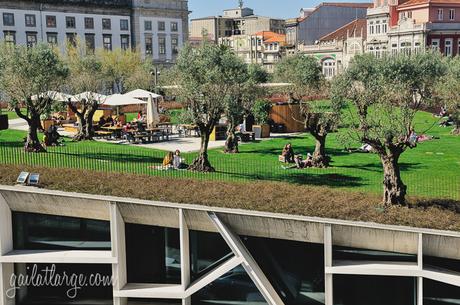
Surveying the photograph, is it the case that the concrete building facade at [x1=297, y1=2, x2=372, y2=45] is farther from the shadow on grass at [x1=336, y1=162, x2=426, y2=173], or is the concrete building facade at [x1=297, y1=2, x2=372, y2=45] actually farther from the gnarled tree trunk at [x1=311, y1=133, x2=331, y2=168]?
the shadow on grass at [x1=336, y1=162, x2=426, y2=173]

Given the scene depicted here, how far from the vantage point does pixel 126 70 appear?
6638cm

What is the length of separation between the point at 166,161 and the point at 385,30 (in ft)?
173

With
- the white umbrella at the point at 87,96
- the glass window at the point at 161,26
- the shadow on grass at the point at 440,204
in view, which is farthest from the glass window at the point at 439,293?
the glass window at the point at 161,26

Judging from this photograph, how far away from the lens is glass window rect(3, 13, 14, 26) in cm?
7012

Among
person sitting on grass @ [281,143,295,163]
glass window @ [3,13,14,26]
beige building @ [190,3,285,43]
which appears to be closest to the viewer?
person sitting on grass @ [281,143,295,163]

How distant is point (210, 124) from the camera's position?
82.8 feet

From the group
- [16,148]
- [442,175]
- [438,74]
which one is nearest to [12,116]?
[16,148]

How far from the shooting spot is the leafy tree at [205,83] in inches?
998

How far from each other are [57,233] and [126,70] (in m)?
46.2

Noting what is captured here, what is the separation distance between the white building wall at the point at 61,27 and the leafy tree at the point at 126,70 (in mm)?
7292

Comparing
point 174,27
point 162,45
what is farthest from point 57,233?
point 174,27

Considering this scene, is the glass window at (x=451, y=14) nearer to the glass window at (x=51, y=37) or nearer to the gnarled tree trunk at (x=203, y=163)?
the glass window at (x=51, y=37)

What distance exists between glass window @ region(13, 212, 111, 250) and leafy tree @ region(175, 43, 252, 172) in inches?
196

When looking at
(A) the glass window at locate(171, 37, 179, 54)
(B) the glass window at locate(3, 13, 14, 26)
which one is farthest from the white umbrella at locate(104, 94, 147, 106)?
(A) the glass window at locate(171, 37, 179, 54)
